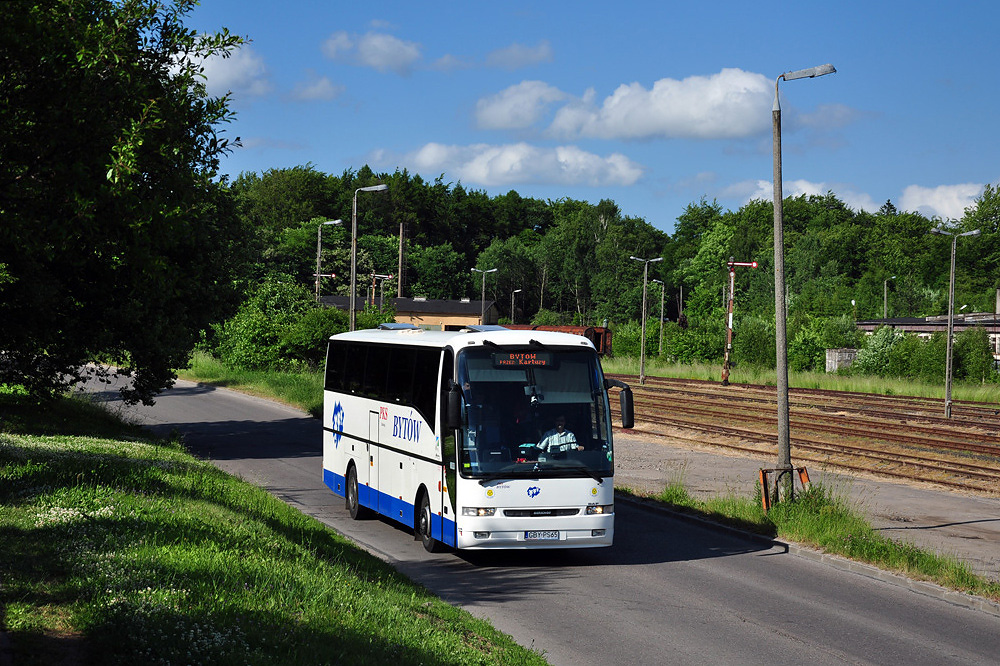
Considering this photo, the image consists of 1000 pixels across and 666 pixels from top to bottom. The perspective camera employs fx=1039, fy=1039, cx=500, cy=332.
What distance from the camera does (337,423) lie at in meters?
19.6

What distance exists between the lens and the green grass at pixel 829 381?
49.7 meters

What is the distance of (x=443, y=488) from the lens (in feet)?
47.1

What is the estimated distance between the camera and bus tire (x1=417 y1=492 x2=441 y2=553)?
15.0 metres

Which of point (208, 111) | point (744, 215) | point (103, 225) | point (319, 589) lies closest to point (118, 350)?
point (208, 111)

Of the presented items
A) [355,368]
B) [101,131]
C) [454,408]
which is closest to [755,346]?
[355,368]

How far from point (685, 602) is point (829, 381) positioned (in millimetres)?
46403

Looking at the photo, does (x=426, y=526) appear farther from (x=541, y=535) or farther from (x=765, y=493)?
(x=765, y=493)

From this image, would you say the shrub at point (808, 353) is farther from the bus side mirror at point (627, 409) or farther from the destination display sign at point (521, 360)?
the destination display sign at point (521, 360)

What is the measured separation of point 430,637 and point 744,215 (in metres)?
151

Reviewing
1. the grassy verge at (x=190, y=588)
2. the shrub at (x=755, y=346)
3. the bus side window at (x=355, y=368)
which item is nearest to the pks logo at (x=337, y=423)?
the bus side window at (x=355, y=368)

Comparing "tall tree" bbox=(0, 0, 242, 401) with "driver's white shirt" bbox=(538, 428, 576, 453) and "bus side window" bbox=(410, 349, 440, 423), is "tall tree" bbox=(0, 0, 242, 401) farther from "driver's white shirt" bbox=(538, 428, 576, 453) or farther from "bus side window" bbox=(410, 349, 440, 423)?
"driver's white shirt" bbox=(538, 428, 576, 453)

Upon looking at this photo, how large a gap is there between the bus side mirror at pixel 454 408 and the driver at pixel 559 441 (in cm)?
119

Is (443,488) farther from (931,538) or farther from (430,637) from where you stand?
(931,538)

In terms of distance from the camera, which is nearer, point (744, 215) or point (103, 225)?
point (103, 225)
